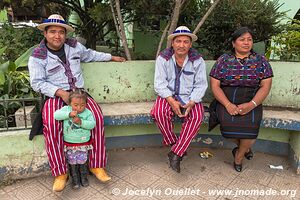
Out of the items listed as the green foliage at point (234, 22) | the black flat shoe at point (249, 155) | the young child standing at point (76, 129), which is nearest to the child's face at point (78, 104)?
the young child standing at point (76, 129)

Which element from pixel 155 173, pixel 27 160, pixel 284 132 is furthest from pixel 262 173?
pixel 27 160

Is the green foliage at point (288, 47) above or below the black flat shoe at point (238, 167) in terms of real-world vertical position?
above

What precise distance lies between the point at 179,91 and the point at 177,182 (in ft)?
2.93

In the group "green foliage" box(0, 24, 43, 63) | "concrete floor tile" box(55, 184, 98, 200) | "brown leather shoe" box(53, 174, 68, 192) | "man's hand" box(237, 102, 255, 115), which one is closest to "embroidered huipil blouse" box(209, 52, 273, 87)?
"man's hand" box(237, 102, 255, 115)

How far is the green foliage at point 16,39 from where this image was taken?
4.62 metres

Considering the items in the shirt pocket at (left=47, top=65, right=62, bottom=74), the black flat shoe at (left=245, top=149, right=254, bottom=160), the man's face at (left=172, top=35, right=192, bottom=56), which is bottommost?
the black flat shoe at (left=245, top=149, right=254, bottom=160)

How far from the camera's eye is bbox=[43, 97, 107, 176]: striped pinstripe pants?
102 inches

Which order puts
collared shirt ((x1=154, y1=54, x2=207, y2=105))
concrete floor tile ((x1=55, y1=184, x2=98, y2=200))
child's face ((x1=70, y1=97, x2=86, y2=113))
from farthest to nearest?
collared shirt ((x1=154, y1=54, x2=207, y2=105)) < concrete floor tile ((x1=55, y1=184, x2=98, y2=200)) < child's face ((x1=70, y1=97, x2=86, y2=113))

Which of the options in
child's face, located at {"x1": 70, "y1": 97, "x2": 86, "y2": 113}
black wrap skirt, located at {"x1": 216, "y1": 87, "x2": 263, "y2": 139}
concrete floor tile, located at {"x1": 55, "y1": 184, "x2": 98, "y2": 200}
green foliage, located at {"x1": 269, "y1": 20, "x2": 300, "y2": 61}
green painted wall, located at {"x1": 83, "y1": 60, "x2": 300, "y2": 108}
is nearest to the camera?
child's face, located at {"x1": 70, "y1": 97, "x2": 86, "y2": 113}

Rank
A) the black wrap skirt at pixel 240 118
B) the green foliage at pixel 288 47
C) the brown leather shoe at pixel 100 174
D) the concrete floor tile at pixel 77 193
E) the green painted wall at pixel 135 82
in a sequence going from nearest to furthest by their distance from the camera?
the concrete floor tile at pixel 77 193
the brown leather shoe at pixel 100 174
the black wrap skirt at pixel 240 118
the green painted wall at pixel 135 82
the green foliage at pixel 288 47

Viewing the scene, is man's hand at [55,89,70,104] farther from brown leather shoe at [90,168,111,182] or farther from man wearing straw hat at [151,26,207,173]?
man wearing straw hat at [151,26,207,173]

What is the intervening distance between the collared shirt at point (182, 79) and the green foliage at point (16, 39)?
2.65 meters

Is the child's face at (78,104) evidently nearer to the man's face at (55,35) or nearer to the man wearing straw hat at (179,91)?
the man's face at (55,35)

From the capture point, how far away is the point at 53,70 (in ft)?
9.14
